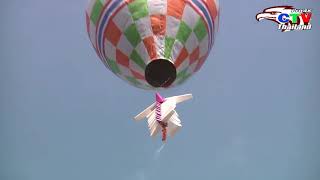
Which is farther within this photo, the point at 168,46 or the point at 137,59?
the point at 137,59

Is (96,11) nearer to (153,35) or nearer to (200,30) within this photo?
(153,35)

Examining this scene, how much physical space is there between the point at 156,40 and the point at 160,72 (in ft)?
2.05

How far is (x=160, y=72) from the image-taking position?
9.82m

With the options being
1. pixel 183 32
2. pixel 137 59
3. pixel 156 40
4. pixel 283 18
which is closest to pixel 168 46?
pixel 156 40

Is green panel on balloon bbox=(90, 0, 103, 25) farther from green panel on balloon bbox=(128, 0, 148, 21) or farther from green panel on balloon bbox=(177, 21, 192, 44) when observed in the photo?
green panel on balloon bbox=(177, 21, 192, 44)

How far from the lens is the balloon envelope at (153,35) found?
383 inches

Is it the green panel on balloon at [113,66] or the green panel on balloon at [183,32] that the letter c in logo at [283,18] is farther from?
the green panel on balloon at [113,66]

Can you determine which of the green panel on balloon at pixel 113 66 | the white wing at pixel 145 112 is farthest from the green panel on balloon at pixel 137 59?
the white wing at pixel 145 112

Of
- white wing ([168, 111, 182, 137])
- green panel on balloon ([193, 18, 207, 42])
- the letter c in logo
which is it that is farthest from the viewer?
the letter c in logo

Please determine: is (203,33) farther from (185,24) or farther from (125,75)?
(125,75)

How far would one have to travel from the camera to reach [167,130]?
10.5m

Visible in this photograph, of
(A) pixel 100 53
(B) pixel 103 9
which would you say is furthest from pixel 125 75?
(B) pixel 103 9

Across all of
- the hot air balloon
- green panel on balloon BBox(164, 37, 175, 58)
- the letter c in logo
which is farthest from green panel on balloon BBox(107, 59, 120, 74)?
the letter c in logo

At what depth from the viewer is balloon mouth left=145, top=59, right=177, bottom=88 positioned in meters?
9.67
